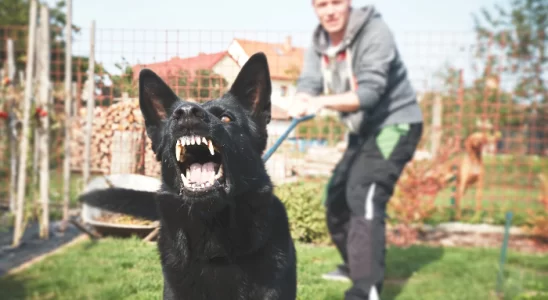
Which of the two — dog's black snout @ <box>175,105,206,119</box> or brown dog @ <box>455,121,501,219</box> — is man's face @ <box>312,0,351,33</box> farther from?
brown dog @ <box>455,121,501,219</box>

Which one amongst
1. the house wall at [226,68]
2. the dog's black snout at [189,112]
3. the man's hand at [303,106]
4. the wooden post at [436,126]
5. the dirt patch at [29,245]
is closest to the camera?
the dog's black snout at [189,112]

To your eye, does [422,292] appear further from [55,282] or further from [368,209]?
[55,282]

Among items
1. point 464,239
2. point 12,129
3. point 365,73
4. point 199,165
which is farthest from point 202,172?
point 464,239

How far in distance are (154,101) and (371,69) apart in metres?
1.48

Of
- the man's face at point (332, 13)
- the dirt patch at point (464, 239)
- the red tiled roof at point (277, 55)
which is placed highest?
the man's face at point (332, 13)

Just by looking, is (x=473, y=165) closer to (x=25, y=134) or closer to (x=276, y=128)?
(x=276, y=128)

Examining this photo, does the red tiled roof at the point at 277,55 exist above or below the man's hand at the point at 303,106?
above

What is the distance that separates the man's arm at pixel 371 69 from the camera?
2.74 meters

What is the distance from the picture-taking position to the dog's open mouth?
165 centimetres

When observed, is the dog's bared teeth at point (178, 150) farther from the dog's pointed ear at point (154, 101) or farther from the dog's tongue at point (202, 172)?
the dog's pointed ear at point (154, 101)

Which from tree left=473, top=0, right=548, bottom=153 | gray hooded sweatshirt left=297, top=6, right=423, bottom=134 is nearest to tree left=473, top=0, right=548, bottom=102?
tree left=473, top=0, right=548, bottom=153

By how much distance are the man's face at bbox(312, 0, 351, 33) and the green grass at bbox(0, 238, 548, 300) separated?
54.4 inches

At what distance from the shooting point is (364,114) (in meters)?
3.10

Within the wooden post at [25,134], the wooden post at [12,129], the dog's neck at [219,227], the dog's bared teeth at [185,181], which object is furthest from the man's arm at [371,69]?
the wooden post at [12,129]
